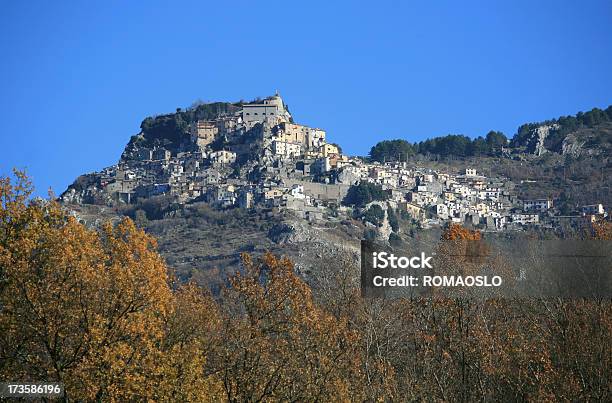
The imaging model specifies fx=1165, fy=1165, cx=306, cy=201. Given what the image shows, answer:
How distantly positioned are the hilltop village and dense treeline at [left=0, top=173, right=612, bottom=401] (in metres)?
106

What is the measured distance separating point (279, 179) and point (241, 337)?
127 meters

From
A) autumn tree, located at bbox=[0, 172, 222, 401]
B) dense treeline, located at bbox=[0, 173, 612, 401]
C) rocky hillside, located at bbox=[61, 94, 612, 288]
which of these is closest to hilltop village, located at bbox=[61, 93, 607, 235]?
rocky hillside, located at bbox=[61, 94, 612, 288]

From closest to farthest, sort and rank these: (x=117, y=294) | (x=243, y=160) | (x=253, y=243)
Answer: (x=117, y=294), (x=253, y=243), (x=243, y=160)

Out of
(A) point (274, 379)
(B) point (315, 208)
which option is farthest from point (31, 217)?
(B) point (315, 208)

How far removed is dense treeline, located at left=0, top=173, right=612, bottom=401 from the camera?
2541 cm

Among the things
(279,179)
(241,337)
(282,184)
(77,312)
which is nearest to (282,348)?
(241,337)

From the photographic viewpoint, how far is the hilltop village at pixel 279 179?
152m

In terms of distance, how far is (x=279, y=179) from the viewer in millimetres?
156750

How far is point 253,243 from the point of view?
12962 centimetres

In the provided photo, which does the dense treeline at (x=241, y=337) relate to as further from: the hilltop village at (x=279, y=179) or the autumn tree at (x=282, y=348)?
the hilltop village at (x=279, y=179)

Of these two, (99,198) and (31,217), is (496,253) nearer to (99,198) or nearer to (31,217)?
(31,217)

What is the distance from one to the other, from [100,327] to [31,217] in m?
3.26

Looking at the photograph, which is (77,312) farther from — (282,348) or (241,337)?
(282,348)

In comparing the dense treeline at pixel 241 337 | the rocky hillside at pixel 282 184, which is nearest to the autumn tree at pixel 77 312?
the dense treeline at pixel 241 337
